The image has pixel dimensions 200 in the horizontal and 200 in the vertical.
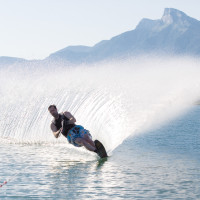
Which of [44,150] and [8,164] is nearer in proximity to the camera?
[8,164]

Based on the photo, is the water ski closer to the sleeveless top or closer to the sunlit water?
the sunlit water

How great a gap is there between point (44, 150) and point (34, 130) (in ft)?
16.6

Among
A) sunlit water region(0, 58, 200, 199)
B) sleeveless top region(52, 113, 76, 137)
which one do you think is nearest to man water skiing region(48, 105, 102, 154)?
sleeveless top region(52, 113, 76, 137)

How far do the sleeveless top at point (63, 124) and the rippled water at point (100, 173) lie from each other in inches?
42.1

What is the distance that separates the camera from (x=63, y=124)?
14172 millimetres

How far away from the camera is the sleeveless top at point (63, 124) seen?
46.1 ft

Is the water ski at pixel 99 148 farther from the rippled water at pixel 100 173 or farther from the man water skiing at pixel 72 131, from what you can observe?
the rippled water at pixel 100 173

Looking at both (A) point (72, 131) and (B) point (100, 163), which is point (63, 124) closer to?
(A) point (72, 131)

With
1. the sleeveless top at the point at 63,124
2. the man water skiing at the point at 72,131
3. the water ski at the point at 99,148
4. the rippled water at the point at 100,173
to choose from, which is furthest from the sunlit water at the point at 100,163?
the sleeveless top at the point at 63,124

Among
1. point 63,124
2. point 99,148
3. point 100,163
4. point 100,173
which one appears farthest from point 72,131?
point 100,173

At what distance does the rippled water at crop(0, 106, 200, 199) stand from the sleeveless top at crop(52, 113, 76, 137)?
1.07m

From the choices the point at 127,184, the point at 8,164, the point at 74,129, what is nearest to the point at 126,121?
the point at 74,129

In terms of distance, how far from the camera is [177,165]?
43.7 feet

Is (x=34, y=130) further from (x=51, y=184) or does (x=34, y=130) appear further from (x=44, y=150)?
(x=51, y=184)
